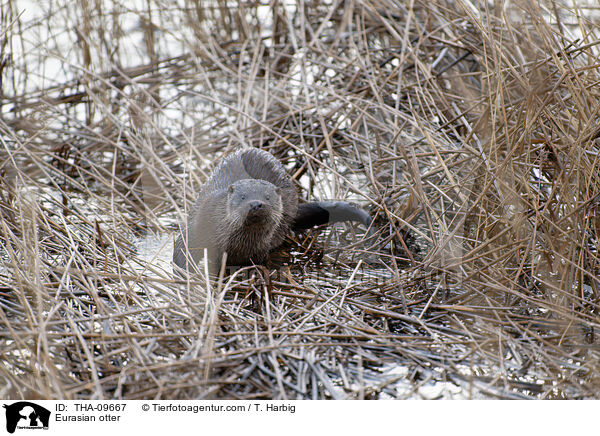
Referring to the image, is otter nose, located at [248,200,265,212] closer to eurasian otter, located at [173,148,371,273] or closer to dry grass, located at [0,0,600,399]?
eurasian otter, located at [173,148,371,273]

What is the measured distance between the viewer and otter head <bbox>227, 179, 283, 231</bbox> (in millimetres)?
3433

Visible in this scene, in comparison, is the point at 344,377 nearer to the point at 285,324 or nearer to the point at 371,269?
the point at 285,324

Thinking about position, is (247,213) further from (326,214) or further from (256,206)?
(326,214)

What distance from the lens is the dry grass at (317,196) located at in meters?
2.38

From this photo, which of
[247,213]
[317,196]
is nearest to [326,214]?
[317,196]

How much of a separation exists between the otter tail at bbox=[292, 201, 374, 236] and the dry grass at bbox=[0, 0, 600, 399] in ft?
0.44

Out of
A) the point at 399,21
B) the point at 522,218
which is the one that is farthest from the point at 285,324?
the point at 399,21

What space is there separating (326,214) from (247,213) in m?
0.76

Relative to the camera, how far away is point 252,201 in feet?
11.0

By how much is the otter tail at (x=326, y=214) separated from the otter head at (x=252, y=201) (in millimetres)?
365
